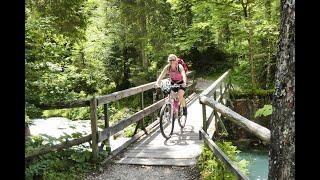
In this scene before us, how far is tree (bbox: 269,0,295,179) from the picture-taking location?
2.91m

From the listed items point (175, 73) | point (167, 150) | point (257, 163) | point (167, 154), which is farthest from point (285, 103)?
point (257, 163)

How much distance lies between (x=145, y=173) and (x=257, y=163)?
29.5 ft

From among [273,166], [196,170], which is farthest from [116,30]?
[273,166]

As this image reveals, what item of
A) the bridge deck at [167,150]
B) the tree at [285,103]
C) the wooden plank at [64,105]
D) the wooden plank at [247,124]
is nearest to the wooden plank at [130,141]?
the bridge deck at [167,150]

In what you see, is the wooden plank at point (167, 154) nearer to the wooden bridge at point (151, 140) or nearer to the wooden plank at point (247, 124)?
the wooden bridge at point (151, 140)

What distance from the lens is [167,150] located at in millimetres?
8633

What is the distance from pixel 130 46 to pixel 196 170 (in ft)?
59.8

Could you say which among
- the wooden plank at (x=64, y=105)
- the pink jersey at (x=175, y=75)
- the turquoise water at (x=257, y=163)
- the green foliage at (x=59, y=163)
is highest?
the pink jersey at (x=175, y=75)

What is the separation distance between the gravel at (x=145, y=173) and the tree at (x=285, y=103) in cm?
380

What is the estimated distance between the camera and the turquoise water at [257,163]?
45.0 feet

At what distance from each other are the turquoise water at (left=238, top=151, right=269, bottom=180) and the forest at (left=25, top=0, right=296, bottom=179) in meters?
3.00

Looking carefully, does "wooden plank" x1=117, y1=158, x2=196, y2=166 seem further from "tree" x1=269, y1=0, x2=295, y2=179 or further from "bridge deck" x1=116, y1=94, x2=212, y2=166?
"tree" x1=269, y1=0, x2=295, y2=179

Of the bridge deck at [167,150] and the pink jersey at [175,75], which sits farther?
the pink jersey at [175,75]
